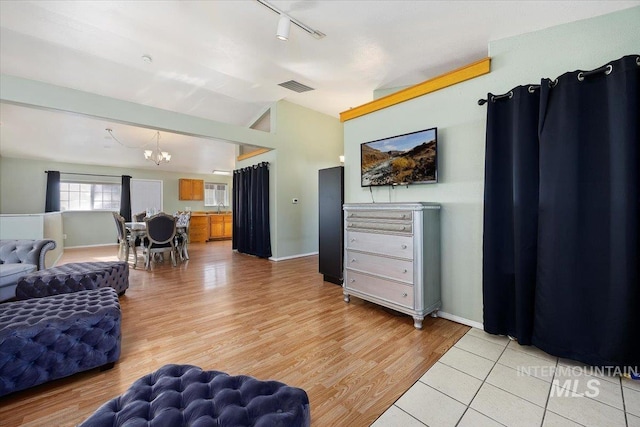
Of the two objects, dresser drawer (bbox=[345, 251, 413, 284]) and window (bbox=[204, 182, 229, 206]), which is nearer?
dresser drawer (bbox=[345, 251, 413, 284])

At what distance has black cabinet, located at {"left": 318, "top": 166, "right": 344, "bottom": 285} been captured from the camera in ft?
12.3

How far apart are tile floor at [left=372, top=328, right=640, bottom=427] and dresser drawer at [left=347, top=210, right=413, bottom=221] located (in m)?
1.22

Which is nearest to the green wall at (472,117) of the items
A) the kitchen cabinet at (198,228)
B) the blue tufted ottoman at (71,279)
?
the blue tufted ottoman at (71,279)

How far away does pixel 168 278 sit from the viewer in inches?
168

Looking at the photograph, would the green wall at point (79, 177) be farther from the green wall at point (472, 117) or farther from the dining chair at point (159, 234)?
the green wall at point (472, 117)

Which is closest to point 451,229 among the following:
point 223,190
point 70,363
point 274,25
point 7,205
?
point 274,25

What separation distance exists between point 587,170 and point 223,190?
1015cm

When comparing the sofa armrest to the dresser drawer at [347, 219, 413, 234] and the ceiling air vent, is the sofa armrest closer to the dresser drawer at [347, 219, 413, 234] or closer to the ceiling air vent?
the dresser drawer at [347, 219, 413, 234]

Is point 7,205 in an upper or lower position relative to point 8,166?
lower

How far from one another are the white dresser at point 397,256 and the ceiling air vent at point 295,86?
286cm

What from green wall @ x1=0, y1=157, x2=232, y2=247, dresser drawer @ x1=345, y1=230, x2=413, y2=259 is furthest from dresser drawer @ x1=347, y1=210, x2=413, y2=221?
green wall @ x1=0, y1=157, x2=232, y2=247

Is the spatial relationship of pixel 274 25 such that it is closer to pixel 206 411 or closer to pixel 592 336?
pixel 206 411

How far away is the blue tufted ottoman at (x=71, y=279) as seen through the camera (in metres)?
2.67

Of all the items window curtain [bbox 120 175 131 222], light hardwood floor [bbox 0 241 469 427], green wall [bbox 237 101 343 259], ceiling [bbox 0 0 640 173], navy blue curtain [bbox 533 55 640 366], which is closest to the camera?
light hardwood floor [bbox 0 241 469 427]
